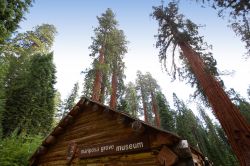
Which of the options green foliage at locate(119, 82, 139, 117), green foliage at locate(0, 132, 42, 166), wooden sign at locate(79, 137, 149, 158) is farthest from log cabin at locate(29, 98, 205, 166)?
green foliage at locate(119, 82, 139, 117)

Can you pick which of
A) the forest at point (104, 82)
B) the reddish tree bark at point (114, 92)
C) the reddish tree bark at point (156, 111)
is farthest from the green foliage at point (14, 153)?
the reddish tree bark at point (156, 111)

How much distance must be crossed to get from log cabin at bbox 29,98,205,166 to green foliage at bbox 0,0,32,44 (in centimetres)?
515

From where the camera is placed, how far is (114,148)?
702 centimetres

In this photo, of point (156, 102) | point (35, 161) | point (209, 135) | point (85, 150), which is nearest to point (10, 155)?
point (35, 161)

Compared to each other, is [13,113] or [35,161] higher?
[13,113]

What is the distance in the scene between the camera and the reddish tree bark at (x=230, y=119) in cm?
707

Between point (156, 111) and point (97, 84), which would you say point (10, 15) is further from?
point (156, 111)

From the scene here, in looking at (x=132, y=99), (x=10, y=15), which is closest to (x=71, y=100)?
(x=132, y=99)

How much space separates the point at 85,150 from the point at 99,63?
35.2 feet

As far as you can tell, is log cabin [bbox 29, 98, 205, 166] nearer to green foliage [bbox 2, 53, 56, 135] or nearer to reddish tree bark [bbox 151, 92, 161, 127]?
green foliage [bbox 2, 53, 56, 135]

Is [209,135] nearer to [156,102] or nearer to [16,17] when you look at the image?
[156,102]

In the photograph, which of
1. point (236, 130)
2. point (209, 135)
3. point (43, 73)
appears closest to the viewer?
point (236, 130)

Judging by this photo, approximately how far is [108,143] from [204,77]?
575 cm

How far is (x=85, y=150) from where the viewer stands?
803cm
